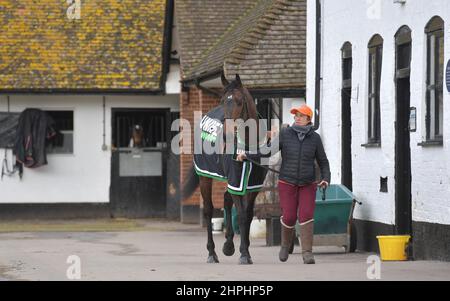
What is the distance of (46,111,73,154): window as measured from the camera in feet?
105

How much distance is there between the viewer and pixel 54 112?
32188mm

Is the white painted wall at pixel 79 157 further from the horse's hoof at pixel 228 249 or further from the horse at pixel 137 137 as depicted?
the horse's hoof at pixel 228 249

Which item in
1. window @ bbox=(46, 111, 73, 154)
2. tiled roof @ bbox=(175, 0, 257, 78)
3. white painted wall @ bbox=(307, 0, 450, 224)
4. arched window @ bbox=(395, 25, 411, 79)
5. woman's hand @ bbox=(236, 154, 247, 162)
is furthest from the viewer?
window @ bbox=(46, 111, 73, 154)

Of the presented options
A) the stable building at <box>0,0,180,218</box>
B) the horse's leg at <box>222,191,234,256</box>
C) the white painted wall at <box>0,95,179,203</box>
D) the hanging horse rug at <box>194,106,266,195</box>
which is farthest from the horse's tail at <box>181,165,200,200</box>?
the white painted wall at <box>0,95,179,203</box>

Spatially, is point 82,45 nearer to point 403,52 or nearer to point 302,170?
point 403,52

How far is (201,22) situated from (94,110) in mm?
3590

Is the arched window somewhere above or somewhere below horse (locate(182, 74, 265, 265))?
above

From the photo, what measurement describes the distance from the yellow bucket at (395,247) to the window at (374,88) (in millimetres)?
2412

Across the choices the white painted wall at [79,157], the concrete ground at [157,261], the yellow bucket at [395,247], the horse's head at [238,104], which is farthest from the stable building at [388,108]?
the white painted wall at [79,157]

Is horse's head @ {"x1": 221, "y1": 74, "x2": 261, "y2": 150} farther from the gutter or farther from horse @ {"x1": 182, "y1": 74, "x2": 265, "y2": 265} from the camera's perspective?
the gutter

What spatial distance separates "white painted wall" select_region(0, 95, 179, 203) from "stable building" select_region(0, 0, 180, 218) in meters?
0.02

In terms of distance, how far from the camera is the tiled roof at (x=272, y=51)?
24609 mm
